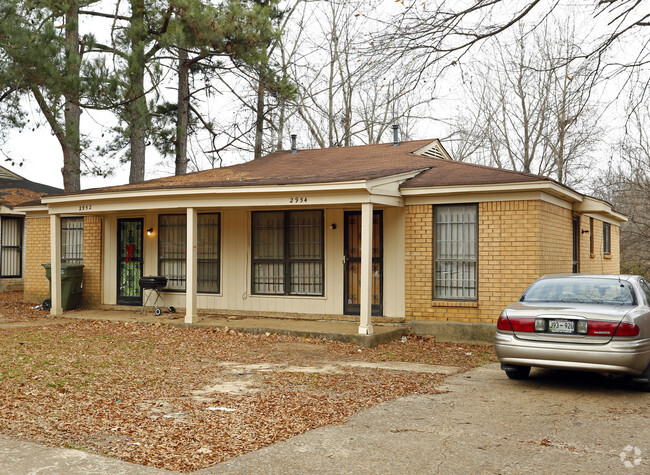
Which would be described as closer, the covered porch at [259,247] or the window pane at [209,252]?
the covered porch at [259,247]

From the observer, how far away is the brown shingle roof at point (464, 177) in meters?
11.4

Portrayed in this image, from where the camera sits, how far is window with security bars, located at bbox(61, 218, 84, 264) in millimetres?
16703

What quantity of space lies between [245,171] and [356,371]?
876cm

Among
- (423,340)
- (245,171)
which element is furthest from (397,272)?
(245,171)

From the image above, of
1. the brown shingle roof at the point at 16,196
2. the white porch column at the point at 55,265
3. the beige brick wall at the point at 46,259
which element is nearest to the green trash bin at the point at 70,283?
the beige brick wall at the point at 46,259

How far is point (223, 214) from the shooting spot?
48.1 feet

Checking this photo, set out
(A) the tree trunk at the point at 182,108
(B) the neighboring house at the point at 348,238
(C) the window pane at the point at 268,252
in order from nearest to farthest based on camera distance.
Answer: (B) the neighboring house at the point at 348,238, (C) the window pane at the point at 268,252, (A) the tree trunk at the point at 182,108

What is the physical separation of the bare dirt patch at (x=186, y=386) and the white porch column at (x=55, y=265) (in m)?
2.33

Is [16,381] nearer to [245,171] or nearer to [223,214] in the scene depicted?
[223,214]

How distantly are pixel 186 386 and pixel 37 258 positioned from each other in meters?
11.9

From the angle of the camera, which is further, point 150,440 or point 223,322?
point 223,322

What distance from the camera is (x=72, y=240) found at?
55.3 feet

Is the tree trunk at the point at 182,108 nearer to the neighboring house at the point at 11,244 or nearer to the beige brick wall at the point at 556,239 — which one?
the neighboring house at the point at 11,244

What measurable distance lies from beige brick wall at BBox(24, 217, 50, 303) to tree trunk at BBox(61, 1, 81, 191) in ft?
8.16
